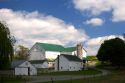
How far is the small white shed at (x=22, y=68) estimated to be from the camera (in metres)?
80.8

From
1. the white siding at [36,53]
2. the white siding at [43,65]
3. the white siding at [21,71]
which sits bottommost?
the white siding at [21,71]

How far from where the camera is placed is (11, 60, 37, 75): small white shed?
80750mm

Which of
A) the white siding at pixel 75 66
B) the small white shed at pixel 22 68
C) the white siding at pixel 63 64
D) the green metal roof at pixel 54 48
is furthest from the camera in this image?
the green metal roof at pixel 54 48

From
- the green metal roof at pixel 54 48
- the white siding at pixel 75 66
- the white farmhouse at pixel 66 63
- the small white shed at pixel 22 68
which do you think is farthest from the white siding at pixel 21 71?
the green metal roof at pixel 54 48

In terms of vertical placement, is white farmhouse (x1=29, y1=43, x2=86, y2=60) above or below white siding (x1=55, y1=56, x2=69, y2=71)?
above

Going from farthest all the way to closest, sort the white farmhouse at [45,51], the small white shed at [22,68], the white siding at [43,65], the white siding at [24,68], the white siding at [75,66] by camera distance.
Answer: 1. the white farmhouse at [45,51]
2. the white siding at [43,65]
3. the white siding at [75,66]
4. the white siding at [24,68]
5. the small white shed at [22,68]

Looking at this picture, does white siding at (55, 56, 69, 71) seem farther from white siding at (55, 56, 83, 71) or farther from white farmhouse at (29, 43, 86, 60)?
white farmhouse at (29, 43, 86, 60)

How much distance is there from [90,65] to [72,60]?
1689cm

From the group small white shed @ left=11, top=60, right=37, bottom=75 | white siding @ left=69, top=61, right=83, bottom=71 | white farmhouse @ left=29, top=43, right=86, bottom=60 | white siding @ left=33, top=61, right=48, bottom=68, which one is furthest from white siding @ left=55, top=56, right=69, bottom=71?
small white shed @ left=11, top=60, right=37, bottom=75

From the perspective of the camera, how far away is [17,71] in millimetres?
Answer: 81062

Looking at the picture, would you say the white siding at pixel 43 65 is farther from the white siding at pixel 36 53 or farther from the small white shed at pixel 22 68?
the small white shed at pixel 22 68

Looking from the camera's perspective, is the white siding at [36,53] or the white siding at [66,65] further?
the white siding at [36,53]

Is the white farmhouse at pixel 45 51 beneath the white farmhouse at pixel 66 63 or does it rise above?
above


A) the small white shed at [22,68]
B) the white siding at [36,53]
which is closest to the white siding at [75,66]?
the white siding at [36,53]
